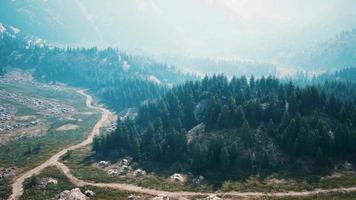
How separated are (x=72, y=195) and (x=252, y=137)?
59868 mm

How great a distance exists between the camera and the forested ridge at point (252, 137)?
107375 millimetres

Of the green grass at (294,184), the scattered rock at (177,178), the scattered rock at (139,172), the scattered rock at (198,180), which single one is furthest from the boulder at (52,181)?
the green grass at (294,184)

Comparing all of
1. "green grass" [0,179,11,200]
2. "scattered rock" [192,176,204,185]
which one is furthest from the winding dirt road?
"scattered rock" [192,176,204,185]

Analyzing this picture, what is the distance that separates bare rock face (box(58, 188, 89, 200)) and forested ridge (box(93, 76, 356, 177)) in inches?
1403

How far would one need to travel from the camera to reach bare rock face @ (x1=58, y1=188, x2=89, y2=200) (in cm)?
8979

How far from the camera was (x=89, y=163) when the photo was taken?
13212 centimetres

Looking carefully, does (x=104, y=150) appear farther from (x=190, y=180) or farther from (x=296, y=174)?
(x=296, y=174)

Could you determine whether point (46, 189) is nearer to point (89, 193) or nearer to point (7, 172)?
point (89, 193)

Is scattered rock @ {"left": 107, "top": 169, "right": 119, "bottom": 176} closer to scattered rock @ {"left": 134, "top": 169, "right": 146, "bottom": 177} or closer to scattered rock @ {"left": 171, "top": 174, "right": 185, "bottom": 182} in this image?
scattered rock @ {"left": 134, "top": 169, "right": 146, "bottom": 177}

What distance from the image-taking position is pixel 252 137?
389ft

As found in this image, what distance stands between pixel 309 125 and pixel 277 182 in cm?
2735

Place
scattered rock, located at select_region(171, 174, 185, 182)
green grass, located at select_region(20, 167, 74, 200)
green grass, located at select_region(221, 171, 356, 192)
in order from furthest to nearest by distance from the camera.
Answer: scattered rock, located at select_region(171, 174, 185, 182) < green grass, located at select_region(20, 167, 74, 200) < green grass, located at select_region(221, 171, 356, 192)

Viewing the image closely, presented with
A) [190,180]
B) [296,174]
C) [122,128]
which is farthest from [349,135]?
[122,128]

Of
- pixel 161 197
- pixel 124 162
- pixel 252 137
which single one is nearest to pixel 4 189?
pixel 124 162
